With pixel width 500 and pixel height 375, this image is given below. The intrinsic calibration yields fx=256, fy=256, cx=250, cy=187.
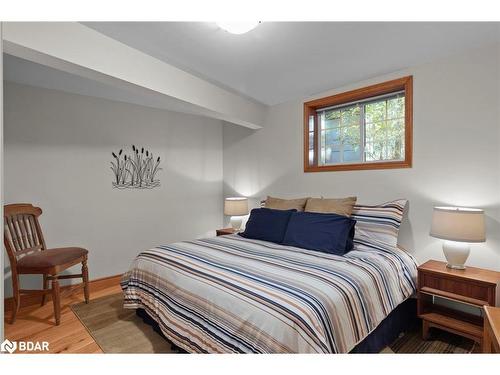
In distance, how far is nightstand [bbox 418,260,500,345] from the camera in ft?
5.57

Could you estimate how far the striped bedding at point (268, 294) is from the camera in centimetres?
119

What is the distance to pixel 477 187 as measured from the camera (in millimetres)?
2059

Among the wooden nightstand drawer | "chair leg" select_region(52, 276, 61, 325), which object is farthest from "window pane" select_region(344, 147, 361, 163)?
"chair leg" select_region(52, 276, 61, 325)

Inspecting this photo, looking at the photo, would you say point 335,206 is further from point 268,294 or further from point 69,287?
point 69,287

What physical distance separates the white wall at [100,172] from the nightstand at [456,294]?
9.97ft

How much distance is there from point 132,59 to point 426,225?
2894 millimetres

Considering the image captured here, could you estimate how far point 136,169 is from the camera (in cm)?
339

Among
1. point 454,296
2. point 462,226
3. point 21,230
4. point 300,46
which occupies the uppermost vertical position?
point 300,46

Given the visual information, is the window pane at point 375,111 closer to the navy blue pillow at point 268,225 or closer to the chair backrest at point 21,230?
the navy blue pillow at point 268,225

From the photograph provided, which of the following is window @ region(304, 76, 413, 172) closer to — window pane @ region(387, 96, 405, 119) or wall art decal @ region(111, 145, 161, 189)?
window pane @ region(387, 96, 405, 119)

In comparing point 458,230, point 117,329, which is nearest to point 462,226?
point 458,230

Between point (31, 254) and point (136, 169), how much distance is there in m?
1.44

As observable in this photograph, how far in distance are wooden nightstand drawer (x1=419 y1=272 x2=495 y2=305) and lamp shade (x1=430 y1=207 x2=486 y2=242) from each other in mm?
297
